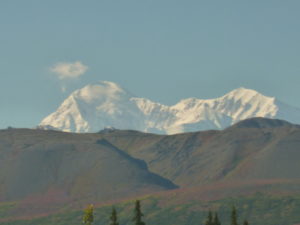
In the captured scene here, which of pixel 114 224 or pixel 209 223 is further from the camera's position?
pixel 209 223

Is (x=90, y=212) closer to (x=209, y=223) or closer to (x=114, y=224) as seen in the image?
(x=114, y=224)

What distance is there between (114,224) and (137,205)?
4345mm

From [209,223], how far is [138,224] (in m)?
8.96

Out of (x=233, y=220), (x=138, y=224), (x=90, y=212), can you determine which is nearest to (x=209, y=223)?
(x=233, y=220)

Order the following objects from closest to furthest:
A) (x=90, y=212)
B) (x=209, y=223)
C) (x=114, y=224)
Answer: (x=90, y=212) → (x=114, y=224) → (x=209, y=223)

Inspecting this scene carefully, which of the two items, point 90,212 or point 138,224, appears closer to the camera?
point 90,212

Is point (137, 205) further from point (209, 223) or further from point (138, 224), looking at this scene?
point (209, 223)

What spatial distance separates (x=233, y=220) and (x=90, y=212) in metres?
20.7

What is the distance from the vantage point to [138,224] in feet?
306

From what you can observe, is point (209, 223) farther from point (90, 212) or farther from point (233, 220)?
point (90, 212)

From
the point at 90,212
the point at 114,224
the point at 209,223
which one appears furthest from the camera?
the point at 209,223

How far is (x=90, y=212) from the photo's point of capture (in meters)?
84.8

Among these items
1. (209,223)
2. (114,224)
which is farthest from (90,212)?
(209,223)

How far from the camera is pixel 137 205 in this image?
94.6m
